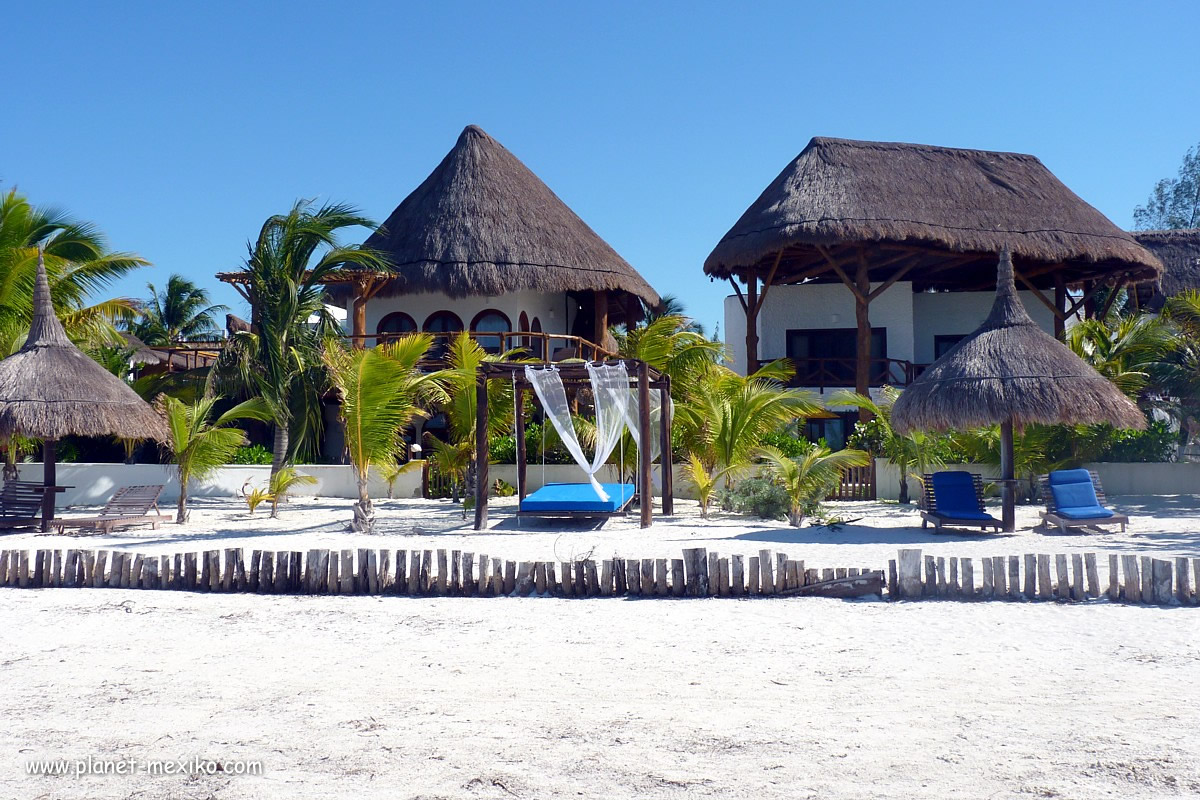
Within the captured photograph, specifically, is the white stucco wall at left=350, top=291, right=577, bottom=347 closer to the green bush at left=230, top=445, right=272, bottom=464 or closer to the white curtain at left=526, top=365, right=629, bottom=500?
the green bush at left=230, top=445, right=272, bottom=464

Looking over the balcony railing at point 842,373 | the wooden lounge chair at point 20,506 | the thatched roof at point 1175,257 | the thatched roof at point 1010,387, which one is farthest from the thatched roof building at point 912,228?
the wooden lounge chair at point 20,506

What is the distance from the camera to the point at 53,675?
5.33m

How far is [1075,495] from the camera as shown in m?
10.6

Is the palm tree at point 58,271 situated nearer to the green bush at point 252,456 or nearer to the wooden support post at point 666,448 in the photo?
the green bush at point 252,456

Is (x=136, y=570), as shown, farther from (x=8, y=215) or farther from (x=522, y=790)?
(x=8, y=215)

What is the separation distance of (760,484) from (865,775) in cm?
887

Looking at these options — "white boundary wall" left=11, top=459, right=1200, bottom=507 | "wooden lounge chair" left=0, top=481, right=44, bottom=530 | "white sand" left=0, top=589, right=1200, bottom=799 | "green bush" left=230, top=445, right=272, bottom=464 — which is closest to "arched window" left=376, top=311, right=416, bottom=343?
"green bush" left=230, top=445, right=272, bottom=464

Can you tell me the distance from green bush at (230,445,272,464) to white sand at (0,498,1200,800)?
31.2 ft

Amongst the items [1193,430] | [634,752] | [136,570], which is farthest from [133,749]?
[1193,430]

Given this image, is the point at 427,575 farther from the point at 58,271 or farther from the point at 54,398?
the point at 58,271

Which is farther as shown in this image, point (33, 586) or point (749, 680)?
point (33, 586)

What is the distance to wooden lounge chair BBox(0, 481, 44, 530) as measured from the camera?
39.2 ft

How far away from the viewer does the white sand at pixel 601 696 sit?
3.74m

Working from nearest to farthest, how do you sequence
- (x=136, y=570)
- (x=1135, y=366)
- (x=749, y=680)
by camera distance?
(x=749, y=680) → (x=136, y=570) → (x=1135, y=366)
